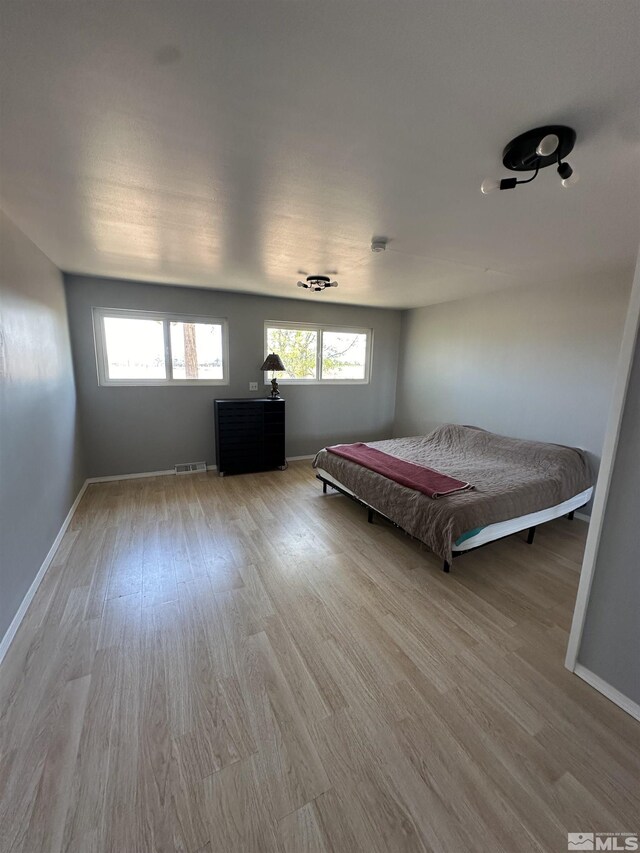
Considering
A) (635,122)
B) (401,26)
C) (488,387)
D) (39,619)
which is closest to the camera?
(401,26)

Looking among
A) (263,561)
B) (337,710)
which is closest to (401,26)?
(337,710)

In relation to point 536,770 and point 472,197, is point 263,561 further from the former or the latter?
point 472,197

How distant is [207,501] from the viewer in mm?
3584

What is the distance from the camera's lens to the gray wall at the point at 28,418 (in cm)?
182

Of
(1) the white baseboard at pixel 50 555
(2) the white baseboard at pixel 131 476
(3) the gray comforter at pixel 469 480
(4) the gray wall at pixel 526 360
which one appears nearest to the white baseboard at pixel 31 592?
(1) the white baseboard at pixel 50 555

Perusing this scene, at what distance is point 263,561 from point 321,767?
1383 millimetres

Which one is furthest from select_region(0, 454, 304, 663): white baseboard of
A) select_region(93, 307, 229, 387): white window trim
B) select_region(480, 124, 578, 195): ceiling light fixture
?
select_region(480, 124, 578, 195): ceiling light fixture

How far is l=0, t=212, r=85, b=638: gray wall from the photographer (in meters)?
1.82

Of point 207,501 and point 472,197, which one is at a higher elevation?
point 472,197

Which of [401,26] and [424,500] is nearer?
[401,26]

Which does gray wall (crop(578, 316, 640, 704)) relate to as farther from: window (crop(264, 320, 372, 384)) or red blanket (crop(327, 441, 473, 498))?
window (crop(264, 320, 372, 384))

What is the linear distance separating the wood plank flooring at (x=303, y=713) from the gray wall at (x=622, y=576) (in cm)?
18

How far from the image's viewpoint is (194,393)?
4.35 m

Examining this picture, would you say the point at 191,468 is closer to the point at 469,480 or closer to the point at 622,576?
the point at 469,480
